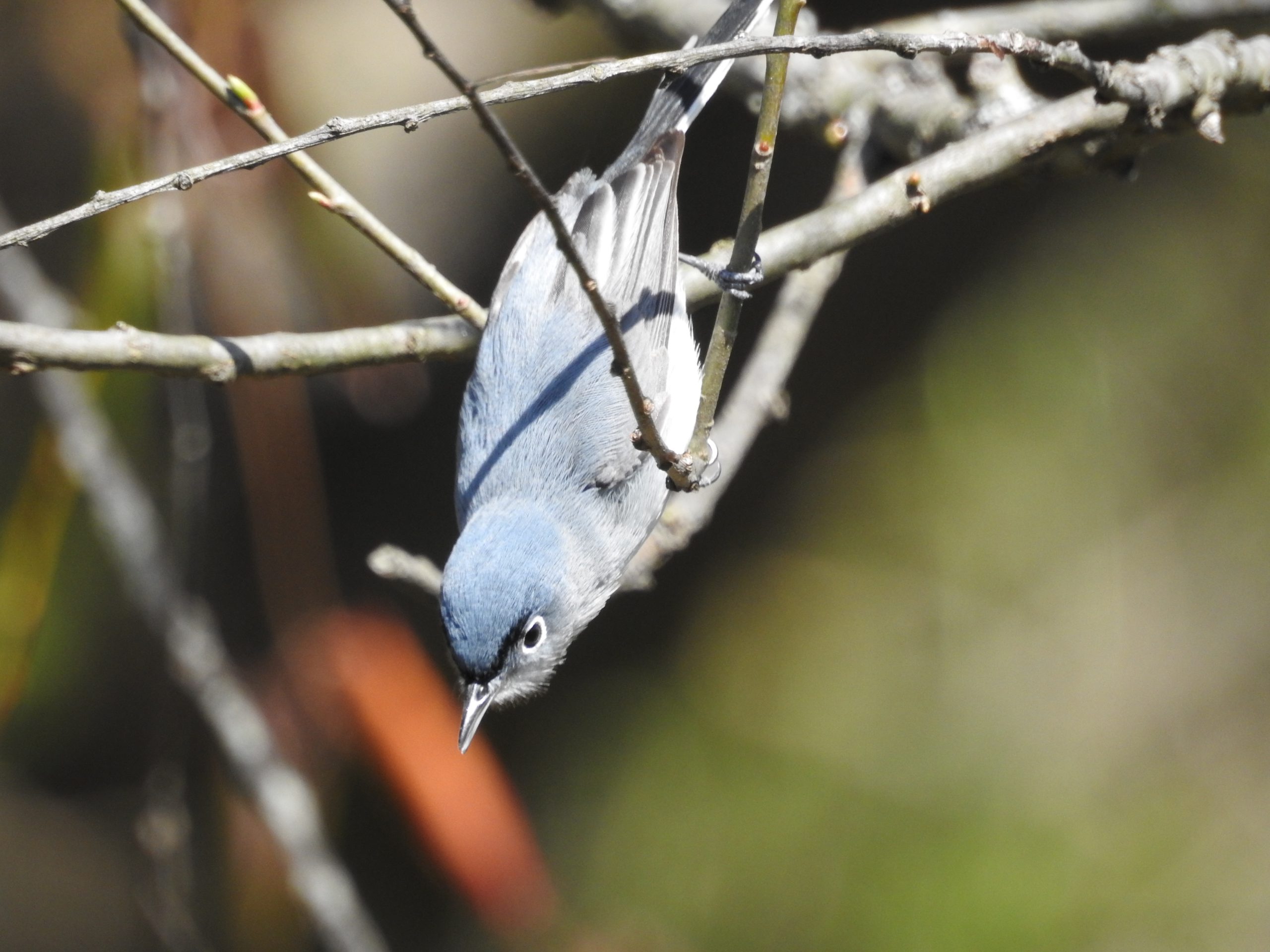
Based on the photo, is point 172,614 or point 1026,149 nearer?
point 1026,149

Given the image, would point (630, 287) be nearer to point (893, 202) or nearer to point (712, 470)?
point (712, 470)

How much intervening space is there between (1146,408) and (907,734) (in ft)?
4.97

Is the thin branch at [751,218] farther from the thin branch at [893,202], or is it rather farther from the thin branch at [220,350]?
the thin branch at [220,350]

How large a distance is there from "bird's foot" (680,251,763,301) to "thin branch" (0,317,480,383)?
21.0 inches

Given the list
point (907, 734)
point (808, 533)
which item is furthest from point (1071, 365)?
point (907, 734)

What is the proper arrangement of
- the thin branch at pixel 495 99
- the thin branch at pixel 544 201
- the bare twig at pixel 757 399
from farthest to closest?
the bare twig at pixel 757 399 → the thin branch at pixel 495 99 → the thin branch at pixel 544 201

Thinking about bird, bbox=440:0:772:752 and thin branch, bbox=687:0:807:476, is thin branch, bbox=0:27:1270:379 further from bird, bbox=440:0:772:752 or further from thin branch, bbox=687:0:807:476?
thin branch, bbox=687:0:807:476

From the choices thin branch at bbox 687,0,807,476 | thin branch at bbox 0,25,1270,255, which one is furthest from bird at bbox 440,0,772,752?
thin branch at bbox 0,25,1270,255

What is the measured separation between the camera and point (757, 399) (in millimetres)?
2797

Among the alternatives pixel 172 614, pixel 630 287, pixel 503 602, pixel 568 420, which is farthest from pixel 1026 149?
pixel 172 614

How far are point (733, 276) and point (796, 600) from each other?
2873 mm

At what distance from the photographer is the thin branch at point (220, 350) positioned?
1729mm

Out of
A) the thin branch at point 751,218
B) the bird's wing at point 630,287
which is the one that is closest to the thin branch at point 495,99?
the thin branch at point 751,218

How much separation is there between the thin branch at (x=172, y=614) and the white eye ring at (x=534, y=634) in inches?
43.9
